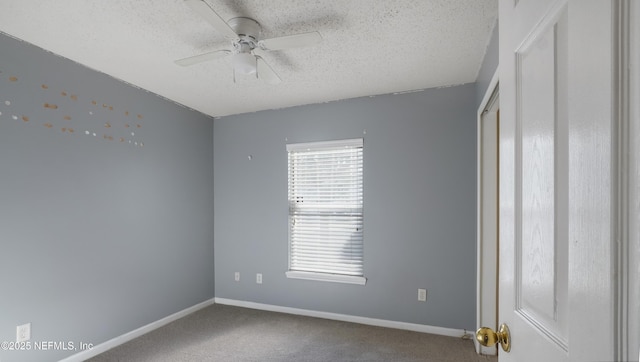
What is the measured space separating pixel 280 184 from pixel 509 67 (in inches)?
123

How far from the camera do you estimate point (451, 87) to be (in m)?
3.12

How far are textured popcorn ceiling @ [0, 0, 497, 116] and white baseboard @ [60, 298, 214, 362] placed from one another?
2.42 meters

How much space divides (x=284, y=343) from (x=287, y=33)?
2658 mm

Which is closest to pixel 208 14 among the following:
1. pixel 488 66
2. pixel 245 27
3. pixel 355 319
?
pixel 245 27

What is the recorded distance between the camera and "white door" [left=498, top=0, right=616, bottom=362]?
1.41 feet

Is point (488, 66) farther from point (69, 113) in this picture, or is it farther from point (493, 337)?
point (69, 113)

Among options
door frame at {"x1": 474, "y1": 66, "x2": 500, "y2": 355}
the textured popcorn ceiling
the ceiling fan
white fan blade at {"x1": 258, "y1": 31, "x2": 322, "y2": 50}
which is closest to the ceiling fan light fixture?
the ceiling fan

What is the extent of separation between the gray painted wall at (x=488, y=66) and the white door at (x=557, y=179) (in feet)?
4.32

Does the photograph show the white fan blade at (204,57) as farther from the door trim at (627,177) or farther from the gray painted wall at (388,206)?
the door trim at (627,177)

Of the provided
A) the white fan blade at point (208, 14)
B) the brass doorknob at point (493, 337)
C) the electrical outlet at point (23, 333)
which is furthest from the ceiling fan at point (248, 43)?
the electrical outlet at point (23, 333)

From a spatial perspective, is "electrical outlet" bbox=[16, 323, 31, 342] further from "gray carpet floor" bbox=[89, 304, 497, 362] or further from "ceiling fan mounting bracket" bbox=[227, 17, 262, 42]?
"ceiling fan mounting bracket" bbox=[227, 17, 262, 42]

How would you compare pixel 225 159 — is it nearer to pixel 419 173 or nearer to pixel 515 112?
pixel 419 173

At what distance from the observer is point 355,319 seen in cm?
338

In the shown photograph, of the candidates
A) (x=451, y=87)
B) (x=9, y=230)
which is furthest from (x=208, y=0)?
(x=451, y=87)
